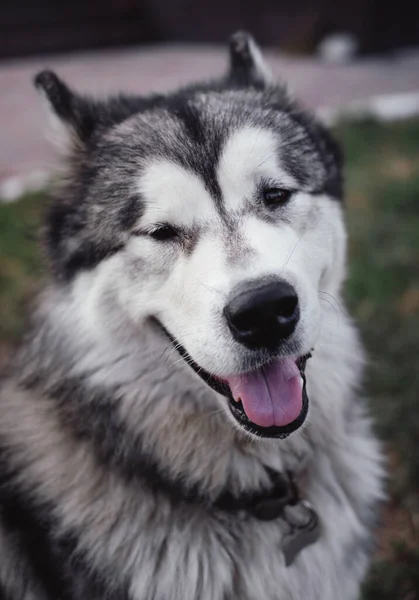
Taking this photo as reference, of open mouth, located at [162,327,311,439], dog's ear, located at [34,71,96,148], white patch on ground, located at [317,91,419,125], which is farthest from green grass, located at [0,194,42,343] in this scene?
white patch on ground, located at [317,91,419,125]

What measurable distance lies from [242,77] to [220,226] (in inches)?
38.1

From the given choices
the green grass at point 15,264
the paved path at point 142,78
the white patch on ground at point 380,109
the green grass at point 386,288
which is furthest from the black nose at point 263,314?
the white patch on ground at point 380,109

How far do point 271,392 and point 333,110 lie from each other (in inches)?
259

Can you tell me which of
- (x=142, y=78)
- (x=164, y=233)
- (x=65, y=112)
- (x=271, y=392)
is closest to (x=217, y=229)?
(x=164, y=233)

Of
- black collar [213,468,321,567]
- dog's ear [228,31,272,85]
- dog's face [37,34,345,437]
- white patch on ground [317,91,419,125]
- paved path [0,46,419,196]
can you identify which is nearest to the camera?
dog's face [37,34,345,437]

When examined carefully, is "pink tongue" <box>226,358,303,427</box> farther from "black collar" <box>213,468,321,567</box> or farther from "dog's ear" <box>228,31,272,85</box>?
"dog's ear" <box>228,31,272,85</box>

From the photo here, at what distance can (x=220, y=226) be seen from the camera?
6.35ft

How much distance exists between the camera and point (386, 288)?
4246 mm

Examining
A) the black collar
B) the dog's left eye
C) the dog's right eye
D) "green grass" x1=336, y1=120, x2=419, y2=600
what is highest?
the dog's right eye

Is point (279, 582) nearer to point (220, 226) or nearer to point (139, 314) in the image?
point (139, 314)

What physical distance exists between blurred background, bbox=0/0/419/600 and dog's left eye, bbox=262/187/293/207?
0.49 metres

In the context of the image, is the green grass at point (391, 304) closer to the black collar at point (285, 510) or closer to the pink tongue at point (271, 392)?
the black collar at point (285, 510)

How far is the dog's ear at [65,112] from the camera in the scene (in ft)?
7.36

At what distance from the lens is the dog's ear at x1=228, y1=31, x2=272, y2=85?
8.45 feet
